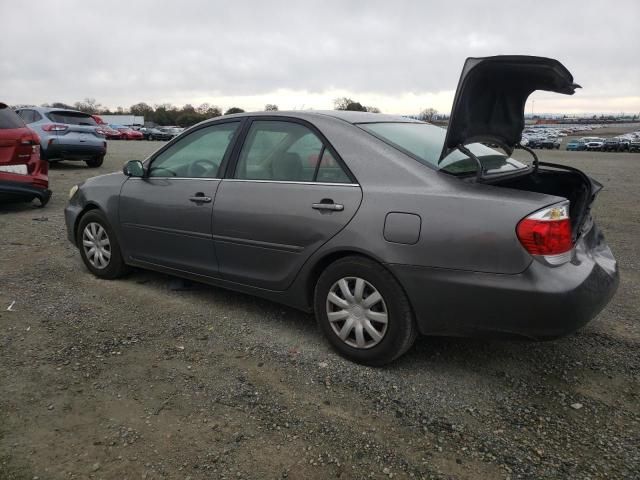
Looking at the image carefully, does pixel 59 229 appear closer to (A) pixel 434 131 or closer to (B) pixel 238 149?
(B) pixel 238 149

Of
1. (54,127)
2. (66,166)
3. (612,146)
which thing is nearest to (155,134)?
(66,166)

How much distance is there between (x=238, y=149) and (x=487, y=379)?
2280mm

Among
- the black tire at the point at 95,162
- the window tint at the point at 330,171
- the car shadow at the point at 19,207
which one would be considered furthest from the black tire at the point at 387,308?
the black tire at the point at 95,162

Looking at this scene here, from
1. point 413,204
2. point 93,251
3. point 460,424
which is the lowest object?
point 460,424

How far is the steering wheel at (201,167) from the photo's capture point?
393cm

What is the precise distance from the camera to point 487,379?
306cm

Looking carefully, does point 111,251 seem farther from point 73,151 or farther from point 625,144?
point 625,144

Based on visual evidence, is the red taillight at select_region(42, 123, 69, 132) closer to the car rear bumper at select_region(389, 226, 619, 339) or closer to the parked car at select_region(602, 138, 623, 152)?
the car rear bumper at select_region(389, 226, 619, 339)

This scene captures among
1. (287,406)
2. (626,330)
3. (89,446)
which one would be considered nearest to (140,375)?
(89,446)

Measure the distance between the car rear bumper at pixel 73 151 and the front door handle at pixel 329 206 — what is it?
1118 centimetres

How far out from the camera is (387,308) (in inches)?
117

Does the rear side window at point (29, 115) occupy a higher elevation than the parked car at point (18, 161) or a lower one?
higher

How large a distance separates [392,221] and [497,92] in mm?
1076

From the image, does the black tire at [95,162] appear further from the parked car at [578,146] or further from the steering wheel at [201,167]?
the parked car at [578,146]
